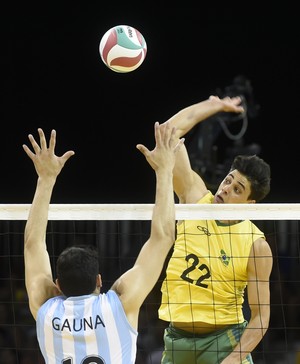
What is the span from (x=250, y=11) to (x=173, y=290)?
8.56 metres

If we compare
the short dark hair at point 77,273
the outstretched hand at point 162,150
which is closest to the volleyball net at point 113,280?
the outstretched hand at point 162,150

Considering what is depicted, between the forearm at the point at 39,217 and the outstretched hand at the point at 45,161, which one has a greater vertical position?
the outstretched hand at the point at 45,161

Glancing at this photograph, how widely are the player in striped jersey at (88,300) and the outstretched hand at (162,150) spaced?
5.4 inches

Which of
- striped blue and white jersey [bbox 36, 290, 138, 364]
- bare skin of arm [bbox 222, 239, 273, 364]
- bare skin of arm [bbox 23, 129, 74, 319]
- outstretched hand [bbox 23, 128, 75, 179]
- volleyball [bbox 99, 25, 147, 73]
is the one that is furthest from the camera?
volleyball [bbox 99, 25, 147, 73]

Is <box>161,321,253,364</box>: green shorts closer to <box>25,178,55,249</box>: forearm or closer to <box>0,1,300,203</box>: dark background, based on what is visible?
<box>25,178,55,249</box>: forearm

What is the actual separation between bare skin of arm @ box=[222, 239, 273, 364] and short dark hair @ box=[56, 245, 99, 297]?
183cm

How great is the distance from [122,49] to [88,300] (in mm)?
3123

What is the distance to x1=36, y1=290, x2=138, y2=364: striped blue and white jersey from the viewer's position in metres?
4.34

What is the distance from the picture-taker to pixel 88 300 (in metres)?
4.39

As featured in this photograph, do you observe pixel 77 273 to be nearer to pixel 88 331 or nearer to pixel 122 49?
pixel 88 331

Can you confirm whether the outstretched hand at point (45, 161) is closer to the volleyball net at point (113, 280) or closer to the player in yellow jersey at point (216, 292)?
the player in yellow jersey at point (216, 292)

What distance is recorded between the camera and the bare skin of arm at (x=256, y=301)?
5.87m

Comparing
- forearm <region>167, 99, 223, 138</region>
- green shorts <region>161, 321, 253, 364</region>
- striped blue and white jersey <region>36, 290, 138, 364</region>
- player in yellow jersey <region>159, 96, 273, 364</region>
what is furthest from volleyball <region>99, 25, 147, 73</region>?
striped blue and white jersey <region>36, 290, 138, 364</region>

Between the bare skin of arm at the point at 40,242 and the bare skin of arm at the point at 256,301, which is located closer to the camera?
the bare skin of arm at the point at 40,242
